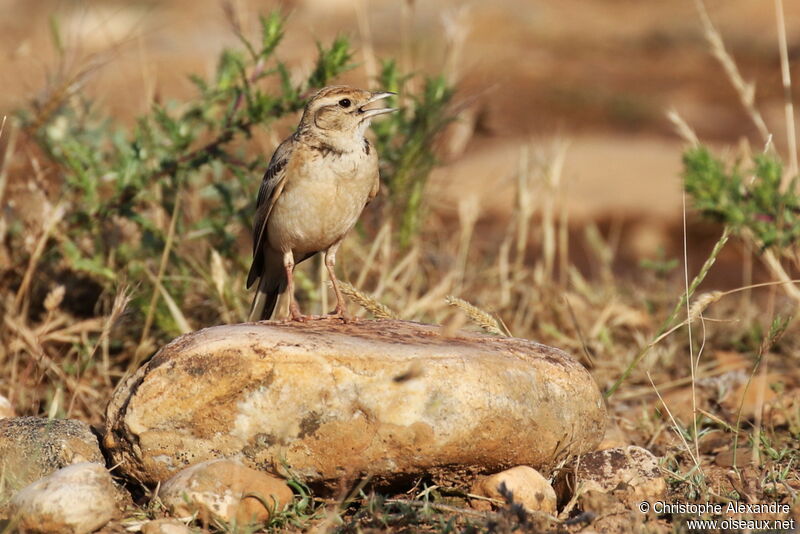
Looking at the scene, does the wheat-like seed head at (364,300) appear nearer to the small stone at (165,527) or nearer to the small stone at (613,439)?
the small stone at (613,439)

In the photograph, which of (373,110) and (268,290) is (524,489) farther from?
(268,290)

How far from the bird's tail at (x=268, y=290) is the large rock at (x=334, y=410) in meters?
1.54

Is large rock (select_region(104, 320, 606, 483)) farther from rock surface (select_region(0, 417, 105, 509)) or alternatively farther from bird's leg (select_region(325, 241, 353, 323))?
bird's leg (select_region(325, 241, 353, 323))

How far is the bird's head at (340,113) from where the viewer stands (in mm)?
5012

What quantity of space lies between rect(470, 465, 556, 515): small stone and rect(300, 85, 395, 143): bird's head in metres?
1.91

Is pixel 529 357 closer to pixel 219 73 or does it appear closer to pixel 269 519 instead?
pixel 269 519

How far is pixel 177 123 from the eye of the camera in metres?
5.82

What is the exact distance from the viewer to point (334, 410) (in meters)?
3.79

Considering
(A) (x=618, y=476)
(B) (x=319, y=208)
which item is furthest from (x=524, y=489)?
(B) (x=319, y=208)

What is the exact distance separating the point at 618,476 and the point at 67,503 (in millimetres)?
2033

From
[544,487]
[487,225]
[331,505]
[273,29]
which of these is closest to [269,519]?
[331,505]

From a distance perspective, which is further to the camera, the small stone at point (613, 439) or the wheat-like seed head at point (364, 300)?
the small stone at point (613, 439)

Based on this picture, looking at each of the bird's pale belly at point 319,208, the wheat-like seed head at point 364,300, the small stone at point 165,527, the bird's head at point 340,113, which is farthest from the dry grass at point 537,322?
the small stone at point 165,527

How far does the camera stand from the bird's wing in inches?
197
